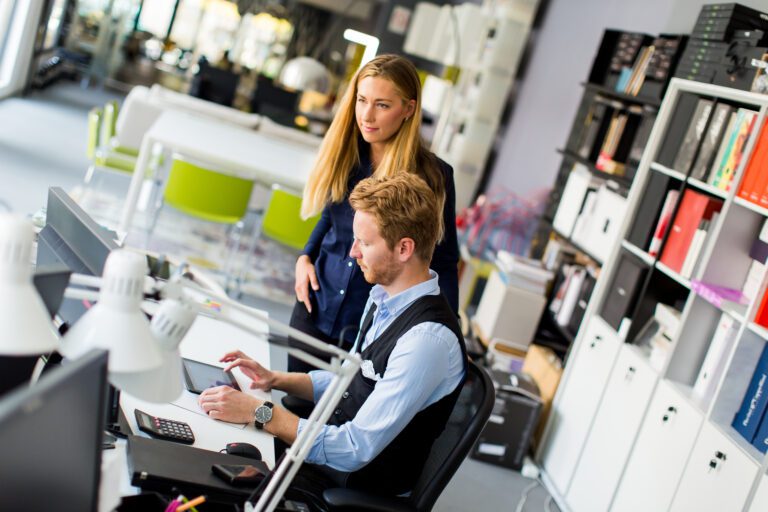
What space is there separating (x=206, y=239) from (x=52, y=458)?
6241 millimetres

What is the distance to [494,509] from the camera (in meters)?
4.18

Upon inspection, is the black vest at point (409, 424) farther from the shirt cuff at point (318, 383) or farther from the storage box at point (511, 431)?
the storage box at point (511, 431)

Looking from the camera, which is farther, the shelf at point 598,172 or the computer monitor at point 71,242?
the shelf at point 598,172

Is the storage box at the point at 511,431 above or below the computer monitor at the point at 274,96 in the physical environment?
below

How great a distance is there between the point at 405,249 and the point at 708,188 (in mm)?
2043

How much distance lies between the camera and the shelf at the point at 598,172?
487 cm

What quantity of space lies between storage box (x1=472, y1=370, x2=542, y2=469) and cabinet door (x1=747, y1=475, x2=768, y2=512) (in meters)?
1.72

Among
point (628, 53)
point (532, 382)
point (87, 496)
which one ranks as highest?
point (628, 53)

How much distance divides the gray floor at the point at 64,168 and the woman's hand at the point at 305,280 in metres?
1.41

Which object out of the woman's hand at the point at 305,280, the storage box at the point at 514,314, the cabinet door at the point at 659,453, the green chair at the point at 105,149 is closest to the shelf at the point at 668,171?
the cabinet door at the point at 659,453

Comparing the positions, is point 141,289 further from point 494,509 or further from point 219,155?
point 219,155

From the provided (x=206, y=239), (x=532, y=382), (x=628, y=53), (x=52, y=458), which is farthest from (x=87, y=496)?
(x=206, y=239)

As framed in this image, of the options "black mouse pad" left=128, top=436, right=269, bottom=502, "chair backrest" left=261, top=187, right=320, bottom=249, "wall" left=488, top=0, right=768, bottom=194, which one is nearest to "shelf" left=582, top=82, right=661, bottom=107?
"wall" left=488, top=0, right=768, bottom=194

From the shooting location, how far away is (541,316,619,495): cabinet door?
434cm
